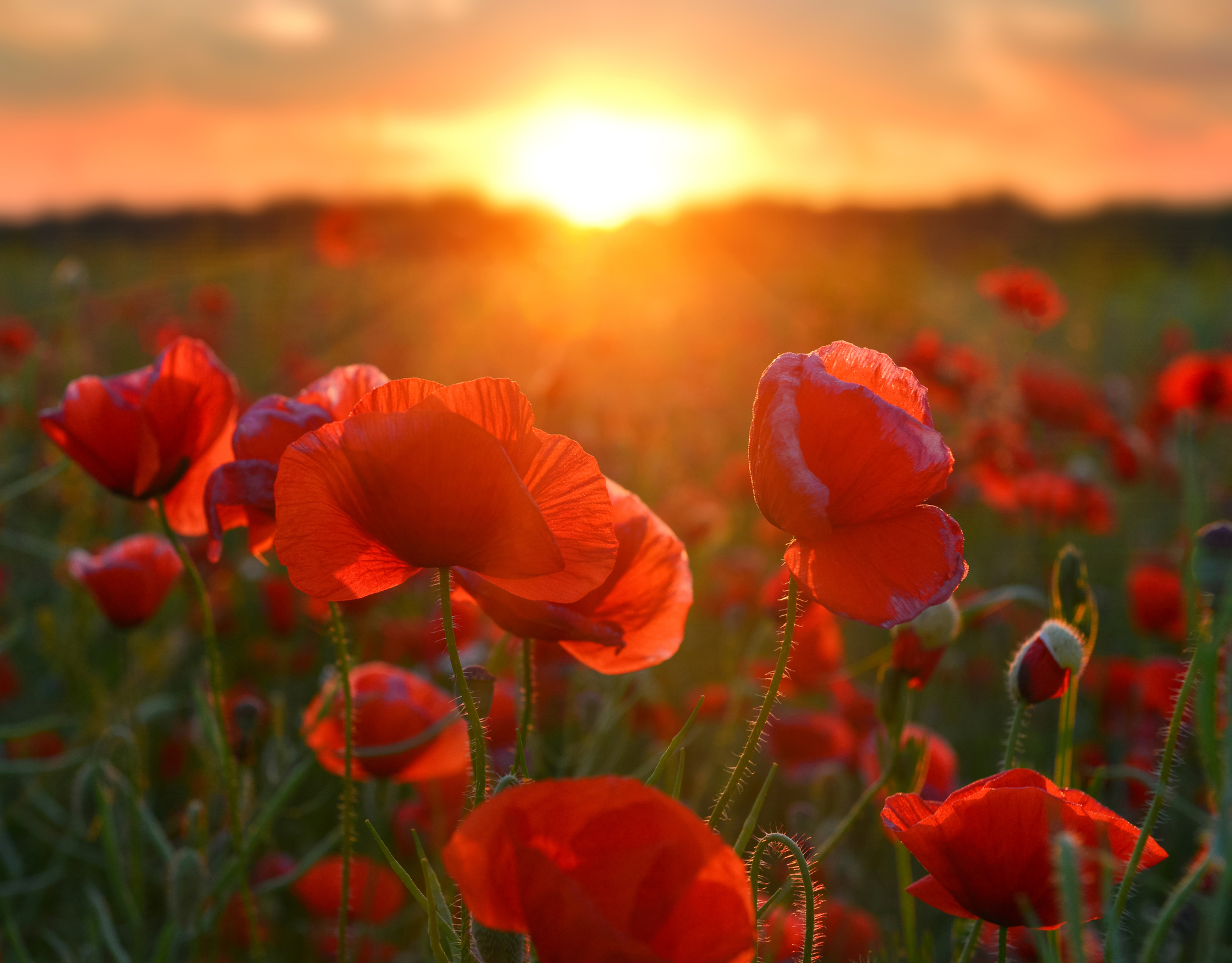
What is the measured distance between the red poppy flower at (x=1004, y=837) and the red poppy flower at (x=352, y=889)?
1042 millimetres

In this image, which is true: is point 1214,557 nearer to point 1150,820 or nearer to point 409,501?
point 1150,820

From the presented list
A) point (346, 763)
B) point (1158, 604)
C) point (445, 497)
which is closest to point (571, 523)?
point (445, 497)

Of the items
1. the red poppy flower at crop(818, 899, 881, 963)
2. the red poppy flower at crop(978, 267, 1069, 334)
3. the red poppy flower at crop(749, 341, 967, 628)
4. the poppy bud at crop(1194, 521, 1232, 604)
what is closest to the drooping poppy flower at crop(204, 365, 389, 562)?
the red poppy flower at crop(749, 341, 967, 628)

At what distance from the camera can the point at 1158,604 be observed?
2.32m

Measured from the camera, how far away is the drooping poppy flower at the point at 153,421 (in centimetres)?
93

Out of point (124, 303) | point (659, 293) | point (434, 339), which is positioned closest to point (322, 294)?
point (434, 339)

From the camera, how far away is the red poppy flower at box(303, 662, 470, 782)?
1096mm

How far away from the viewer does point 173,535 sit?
2.92 ft

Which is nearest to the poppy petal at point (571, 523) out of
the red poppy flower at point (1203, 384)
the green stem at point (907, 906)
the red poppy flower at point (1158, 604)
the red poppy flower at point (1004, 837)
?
the red poppy flower at point (1004, 837)

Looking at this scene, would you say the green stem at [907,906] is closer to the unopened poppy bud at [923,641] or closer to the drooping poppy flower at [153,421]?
→ the unopened poppy bud at [923,641]

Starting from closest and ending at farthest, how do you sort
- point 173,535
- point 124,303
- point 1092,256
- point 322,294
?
point 173,535
point 124,303
point 322,294
point 1092,256

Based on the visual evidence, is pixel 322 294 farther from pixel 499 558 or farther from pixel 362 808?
pixel 499 558

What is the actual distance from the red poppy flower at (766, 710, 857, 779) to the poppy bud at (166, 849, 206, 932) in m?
1.19

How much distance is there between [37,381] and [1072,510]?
4188mm
